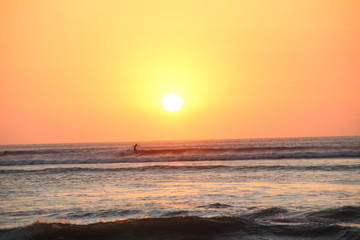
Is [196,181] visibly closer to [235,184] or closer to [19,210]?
[235,184]

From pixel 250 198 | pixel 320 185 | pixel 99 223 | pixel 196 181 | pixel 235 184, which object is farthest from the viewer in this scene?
pixel 196 181

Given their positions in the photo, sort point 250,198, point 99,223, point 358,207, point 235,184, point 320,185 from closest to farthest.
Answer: point 99,223, point 358,207, point 250,198, point 320,185, point 235,184

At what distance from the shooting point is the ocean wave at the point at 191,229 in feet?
31.3

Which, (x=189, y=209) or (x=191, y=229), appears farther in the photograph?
Answer: (x=189, y=209)

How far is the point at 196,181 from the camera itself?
70.4 ft

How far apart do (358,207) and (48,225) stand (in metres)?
A: 8.04

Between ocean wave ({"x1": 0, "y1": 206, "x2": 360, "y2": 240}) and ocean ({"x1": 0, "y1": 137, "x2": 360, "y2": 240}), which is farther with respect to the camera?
ocean ({"x1": 0, "y1": 137, "x2": 360, "y2": 240})

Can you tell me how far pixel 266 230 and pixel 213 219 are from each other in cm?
137

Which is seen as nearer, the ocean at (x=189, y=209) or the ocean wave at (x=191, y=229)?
the ocean wave at (x=191, y=229)

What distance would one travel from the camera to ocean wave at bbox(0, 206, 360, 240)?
9.53 m

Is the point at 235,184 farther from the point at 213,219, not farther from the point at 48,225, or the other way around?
the point at 48,225

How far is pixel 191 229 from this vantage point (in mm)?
10133

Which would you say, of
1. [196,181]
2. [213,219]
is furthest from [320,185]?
[213,219]

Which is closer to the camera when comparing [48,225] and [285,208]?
[48,225]
